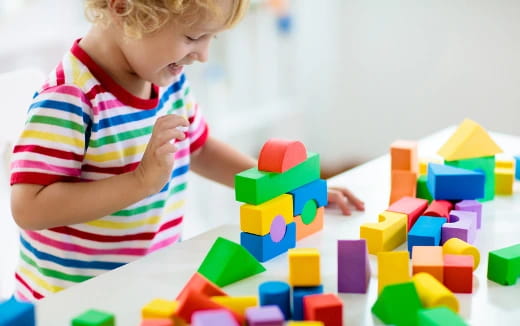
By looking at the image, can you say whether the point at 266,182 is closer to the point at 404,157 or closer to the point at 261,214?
the point at 261,214

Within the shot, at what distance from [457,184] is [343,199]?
0.15 m

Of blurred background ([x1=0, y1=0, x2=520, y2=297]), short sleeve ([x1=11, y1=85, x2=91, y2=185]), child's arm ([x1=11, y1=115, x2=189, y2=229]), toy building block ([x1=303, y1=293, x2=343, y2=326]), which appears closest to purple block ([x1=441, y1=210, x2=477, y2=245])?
toy building block ([x1=303, y1=293, x2=343, y2=326])

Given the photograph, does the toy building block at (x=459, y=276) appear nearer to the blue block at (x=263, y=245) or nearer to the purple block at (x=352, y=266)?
the purple block at (x=352, y=266)

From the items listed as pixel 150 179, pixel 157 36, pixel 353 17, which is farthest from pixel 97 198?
pixel 353 17

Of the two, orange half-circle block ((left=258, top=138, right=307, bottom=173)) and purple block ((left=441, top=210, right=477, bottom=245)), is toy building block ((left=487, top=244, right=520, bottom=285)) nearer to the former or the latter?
purple block ((left=441, top=210, right=477, bottom=245))

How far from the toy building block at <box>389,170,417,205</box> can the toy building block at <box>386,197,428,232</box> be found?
1.8 inches

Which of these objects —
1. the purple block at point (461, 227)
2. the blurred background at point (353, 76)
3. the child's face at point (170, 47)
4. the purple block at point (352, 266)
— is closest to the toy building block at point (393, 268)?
the purple block at point (352, 266)

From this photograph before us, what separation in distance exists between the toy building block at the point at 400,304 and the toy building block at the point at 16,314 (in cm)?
32

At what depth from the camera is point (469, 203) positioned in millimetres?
948

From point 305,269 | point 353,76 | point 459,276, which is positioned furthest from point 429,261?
point 353,76

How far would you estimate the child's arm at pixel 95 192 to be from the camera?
0.88 metres

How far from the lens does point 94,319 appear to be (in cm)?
64

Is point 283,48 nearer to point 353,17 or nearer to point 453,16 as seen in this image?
point 353,17

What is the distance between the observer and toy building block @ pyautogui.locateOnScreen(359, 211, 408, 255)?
86 centimetres
